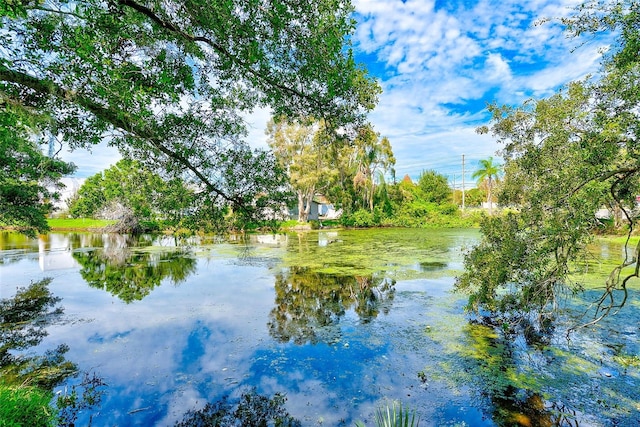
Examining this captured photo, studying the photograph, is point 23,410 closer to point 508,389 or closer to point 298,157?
point 508,389

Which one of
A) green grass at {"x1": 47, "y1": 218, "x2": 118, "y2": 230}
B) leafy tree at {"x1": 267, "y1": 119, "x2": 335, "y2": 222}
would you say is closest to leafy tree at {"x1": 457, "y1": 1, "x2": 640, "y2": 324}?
leafy tree at {"x1": 267, "y1": 119, "x2": 335, "y2": 222}

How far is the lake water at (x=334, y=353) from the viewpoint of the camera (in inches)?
156

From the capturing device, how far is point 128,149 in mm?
5352

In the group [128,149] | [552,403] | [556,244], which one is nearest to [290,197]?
[128,149]

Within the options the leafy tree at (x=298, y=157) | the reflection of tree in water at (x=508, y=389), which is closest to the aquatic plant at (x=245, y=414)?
the reflection of tree in water at (x=508, y=389)

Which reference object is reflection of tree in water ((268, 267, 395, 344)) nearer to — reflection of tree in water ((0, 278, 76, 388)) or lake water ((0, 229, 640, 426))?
lake water ((0, 229, 640, 426))

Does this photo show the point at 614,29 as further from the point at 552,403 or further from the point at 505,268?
the point at 552,403

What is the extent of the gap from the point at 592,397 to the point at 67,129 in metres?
7.00

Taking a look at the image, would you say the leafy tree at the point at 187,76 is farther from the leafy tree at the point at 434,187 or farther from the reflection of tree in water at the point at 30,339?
the leafy tree at the point at 434,187

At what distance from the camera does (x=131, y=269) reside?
40.9ft

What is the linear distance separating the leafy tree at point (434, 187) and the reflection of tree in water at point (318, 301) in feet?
114

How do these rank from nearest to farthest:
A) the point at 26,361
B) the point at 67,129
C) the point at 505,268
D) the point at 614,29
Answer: the point at 614,29, the point at 67,129, the point at 505,268, the point at 26,361

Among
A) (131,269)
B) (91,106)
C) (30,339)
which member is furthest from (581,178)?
(131,269)

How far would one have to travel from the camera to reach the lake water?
13.0 ft
